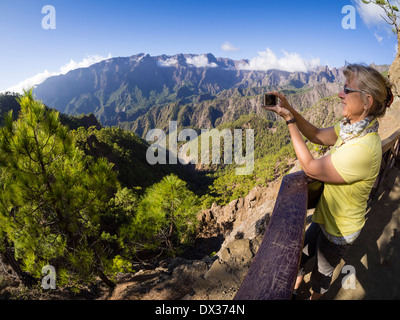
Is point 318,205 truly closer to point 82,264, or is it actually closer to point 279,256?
point 279,256

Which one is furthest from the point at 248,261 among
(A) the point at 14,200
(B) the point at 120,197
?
(B) the point at 120,197

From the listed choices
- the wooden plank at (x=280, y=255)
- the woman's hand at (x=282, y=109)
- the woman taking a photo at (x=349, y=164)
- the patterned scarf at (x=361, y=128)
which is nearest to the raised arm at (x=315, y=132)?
the woman's hand at (x=282, y=109)

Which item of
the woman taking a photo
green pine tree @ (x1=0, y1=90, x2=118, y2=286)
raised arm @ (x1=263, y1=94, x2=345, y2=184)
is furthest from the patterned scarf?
green pine tree @ (x1=0, y1=90, x2=118, y2=286)

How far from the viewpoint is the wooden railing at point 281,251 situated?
948mm

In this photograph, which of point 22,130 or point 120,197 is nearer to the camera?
point 22,130

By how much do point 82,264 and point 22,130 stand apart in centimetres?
311

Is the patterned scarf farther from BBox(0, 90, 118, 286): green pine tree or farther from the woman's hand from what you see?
BBox(0, 90, 118, 286): green pine tree

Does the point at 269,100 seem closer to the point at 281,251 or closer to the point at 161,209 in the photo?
the point at 281,251

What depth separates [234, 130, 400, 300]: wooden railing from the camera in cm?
95

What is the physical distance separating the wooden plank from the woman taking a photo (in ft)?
0.88

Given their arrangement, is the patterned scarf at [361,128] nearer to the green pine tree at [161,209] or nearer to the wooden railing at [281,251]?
the wooden railing at [281,251]

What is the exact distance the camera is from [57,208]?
4086 millimetres

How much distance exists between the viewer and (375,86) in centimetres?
146

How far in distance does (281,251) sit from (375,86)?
4.49 feet
